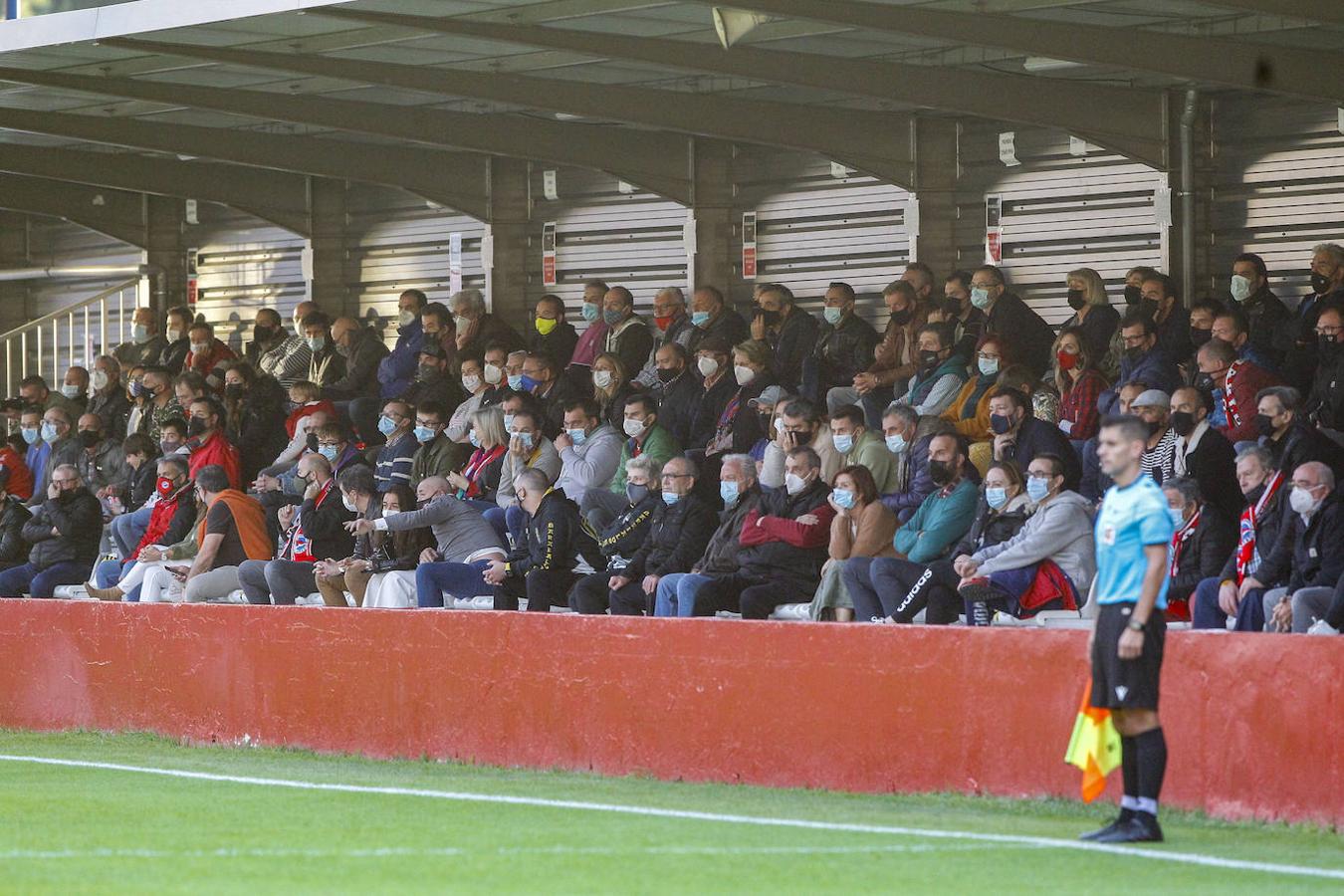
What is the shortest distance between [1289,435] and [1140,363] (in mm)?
2211

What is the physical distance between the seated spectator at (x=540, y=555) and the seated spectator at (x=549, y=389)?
2.13 meters

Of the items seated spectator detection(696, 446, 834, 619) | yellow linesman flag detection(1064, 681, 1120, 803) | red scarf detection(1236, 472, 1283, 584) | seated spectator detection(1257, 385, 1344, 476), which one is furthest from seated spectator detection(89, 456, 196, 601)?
yellow linesman flag detection(1064, 681, 1120, 803)

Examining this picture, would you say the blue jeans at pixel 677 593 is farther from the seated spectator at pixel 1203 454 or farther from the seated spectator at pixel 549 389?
the seated spectator at pixel 549 389

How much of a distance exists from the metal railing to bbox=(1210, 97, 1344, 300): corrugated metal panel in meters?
12.5

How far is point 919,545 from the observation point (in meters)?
13.2

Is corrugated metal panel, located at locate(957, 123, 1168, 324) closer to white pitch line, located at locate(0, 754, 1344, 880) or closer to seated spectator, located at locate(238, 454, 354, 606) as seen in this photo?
seated spectator, located at locate(238, 454, 354, 606)

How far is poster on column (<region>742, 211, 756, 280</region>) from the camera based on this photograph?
→ 64.3 feet

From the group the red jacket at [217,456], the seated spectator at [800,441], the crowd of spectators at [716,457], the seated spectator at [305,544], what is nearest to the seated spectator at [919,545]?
the crowd of spectators at [716,457]

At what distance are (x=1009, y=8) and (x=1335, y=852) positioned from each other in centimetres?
696

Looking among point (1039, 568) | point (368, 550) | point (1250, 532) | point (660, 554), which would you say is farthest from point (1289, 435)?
point (368, 550)

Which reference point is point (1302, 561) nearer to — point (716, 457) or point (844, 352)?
point (716, 457)

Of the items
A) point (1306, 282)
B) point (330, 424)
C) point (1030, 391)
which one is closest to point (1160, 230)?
point (1306, 282)

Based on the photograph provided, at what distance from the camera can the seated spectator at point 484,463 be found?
16.8 metres

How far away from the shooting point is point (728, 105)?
17.4 meters
